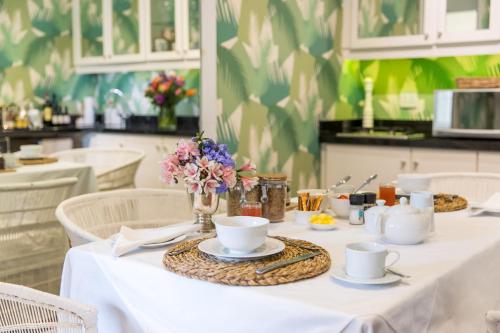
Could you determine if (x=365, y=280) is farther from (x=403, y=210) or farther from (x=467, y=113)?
(x=467, y=113)

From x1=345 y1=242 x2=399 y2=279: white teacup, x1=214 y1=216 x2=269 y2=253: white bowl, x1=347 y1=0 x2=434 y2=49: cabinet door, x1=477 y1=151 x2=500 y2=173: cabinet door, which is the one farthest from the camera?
x1=347 y1=0 x2=434 y2=49: cabinet door

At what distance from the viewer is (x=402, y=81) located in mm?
4418

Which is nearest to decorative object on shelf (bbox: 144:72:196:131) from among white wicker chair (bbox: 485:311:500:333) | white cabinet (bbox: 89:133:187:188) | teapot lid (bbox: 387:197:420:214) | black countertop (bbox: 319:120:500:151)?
white cabinet (bbox: 89:133:187:188)

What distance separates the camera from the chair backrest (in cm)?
204

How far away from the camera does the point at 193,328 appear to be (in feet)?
4.24

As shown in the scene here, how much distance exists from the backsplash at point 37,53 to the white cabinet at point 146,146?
295mm

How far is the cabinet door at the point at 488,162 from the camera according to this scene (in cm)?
347

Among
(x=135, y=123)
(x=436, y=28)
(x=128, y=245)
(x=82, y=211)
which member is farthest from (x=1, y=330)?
(x=436, y=28)

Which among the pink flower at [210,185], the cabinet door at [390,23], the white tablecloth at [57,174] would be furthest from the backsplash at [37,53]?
the cabinet door at [390,23]

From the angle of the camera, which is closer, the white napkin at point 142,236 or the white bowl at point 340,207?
the white napkin at point 142,236

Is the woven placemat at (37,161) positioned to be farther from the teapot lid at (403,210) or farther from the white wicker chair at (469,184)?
the teapot lid at (403,210)

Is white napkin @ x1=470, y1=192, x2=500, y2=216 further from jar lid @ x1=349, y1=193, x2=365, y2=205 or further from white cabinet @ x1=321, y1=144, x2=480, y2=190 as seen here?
white cabinet @ x1=321, y1=144, x2=480, y2=190

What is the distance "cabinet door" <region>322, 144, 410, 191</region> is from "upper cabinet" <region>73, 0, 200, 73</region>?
118cm

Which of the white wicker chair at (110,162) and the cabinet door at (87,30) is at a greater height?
the cabinet door at (87,30)
